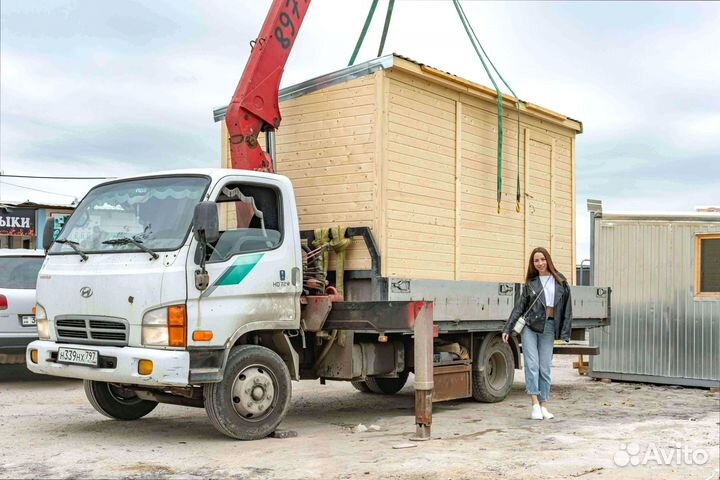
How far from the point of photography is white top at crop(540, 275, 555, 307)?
9.09 m

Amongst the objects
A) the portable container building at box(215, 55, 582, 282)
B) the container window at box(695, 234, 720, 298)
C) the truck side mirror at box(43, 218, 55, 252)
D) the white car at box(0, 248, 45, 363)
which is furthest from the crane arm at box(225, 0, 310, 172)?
the container window at box(695, 234, 720, 298)

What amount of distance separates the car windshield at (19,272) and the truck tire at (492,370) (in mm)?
6025

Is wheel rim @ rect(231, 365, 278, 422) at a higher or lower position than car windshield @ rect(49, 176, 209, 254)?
lower

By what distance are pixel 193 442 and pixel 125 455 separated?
783 mm

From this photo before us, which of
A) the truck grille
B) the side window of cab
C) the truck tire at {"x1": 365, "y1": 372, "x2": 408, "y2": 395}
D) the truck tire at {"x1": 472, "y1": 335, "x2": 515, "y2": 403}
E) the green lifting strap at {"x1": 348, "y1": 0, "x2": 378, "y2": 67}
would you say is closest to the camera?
the truck grille

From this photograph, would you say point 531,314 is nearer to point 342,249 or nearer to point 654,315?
point 342,249

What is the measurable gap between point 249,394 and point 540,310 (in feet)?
10.8

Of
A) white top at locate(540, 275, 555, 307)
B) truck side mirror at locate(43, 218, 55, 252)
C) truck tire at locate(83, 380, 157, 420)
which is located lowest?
truck tire at locate(83, 380, 157, 420)

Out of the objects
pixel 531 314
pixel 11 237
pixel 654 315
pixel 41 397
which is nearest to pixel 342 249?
pixel 531 314

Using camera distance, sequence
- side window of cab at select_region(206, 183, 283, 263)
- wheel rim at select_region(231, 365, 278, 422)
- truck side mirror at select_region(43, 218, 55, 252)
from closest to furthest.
Result: wheel rim at select_region(231, 365, 278, 422) < side window of cab at select_region(206, 183, 283, 263) < truck side mirror at select_region(43, 218, 55, 252)

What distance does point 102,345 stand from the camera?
24.1ft

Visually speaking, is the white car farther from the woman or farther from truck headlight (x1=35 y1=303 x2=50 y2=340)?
the woman

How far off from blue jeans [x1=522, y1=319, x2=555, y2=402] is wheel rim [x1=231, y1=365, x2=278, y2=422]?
2881mm

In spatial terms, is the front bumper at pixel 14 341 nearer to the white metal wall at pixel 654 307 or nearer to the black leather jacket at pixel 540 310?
the black leather jacket at pixel 540 310
